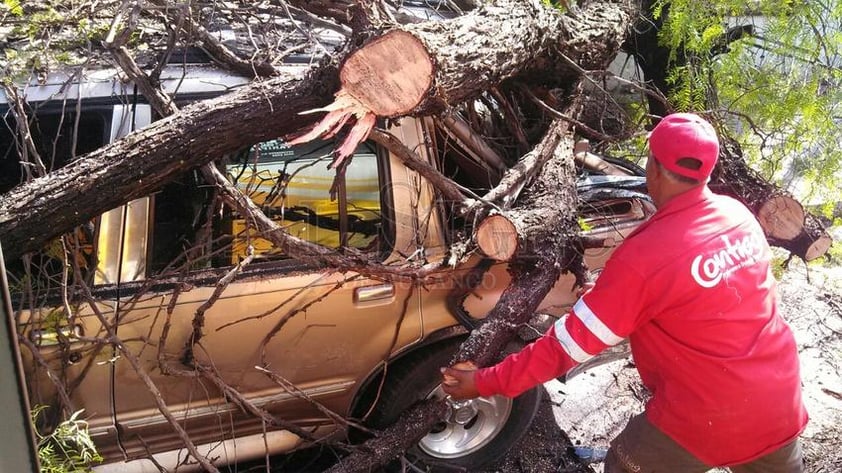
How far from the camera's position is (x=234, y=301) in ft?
8.31

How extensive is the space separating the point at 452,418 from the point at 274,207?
1.41m

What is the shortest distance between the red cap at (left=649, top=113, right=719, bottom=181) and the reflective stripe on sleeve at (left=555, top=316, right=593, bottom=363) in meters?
0.61

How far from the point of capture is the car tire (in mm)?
2871

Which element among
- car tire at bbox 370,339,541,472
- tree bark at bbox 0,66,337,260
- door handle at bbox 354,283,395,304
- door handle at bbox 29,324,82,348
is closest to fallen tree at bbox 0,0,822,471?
tree bark at bbox 0,66,337,260

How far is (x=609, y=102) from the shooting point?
3.73 m

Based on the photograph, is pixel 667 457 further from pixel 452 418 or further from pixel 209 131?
pixel 209 131

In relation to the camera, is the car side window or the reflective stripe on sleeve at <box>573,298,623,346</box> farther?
the car side window

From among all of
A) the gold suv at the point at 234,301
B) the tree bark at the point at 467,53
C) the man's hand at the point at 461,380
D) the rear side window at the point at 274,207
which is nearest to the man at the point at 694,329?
the man's hand at the point at 461,380

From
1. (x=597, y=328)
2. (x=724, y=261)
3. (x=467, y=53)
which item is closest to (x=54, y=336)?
(x=467, y=53)

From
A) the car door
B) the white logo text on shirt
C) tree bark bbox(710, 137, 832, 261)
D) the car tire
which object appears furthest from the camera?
tree bark bbox(710, 137, 832, 261)

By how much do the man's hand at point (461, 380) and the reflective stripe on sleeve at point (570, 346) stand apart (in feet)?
1.17

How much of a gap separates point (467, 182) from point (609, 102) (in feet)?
3.80

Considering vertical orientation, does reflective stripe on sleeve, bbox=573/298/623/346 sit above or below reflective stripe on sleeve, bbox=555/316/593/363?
above

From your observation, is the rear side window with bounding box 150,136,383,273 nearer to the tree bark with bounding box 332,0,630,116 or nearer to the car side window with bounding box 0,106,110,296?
the car side window with bounding box 0,106,110,296
